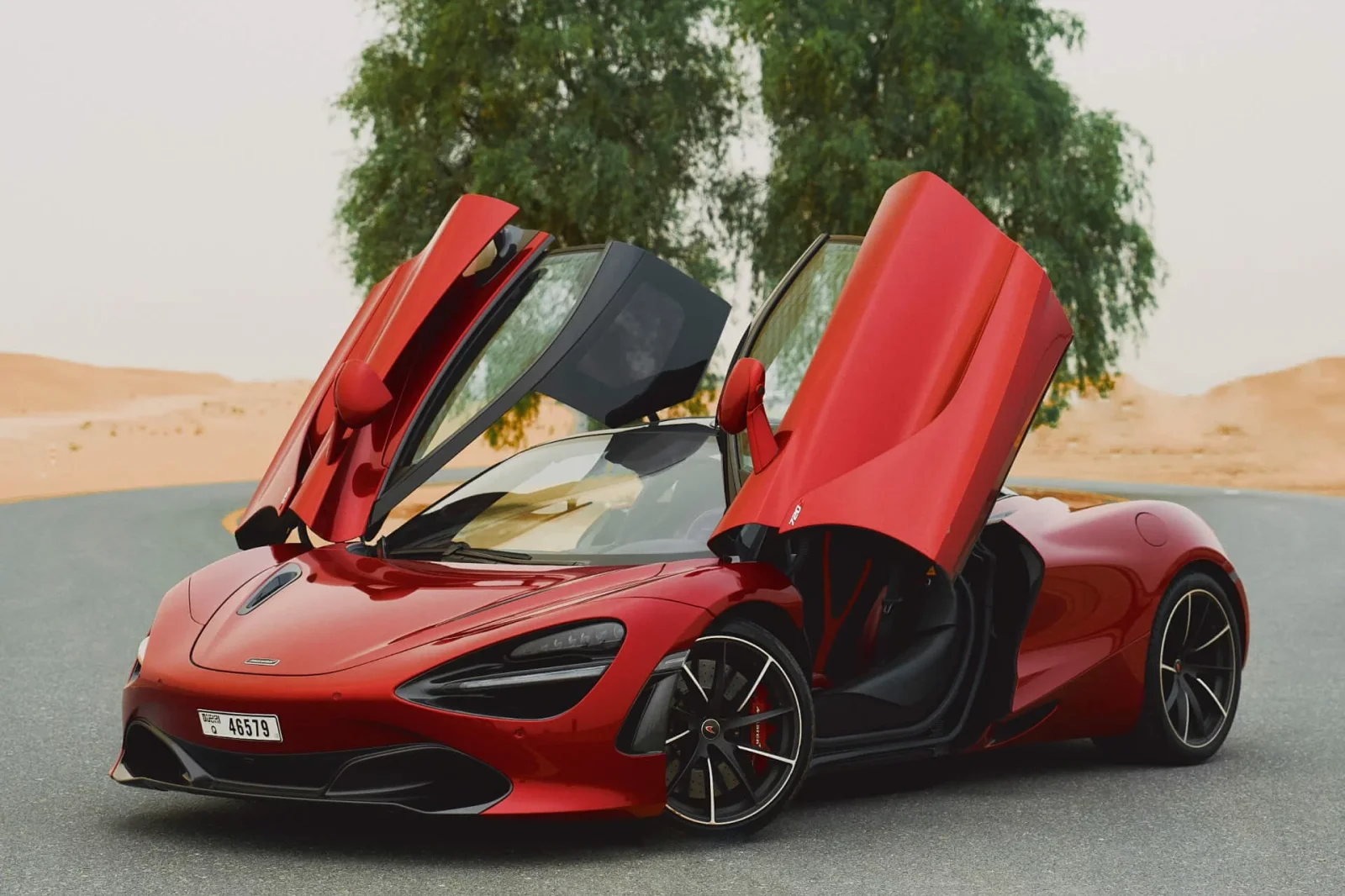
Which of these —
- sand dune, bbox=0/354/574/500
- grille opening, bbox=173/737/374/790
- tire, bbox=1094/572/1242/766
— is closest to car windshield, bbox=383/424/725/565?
grille opening, bbox=173/737/374/790

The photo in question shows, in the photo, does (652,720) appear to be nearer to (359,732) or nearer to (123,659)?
(359,732)

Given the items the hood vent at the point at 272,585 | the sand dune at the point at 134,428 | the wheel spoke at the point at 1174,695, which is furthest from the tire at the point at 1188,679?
the sand dune at the point at 134,428

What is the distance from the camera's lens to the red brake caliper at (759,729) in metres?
5.14

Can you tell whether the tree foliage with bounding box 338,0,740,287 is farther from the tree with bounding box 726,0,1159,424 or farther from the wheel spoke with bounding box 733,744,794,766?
the wheel spoke with bounding box 733,744,794,766

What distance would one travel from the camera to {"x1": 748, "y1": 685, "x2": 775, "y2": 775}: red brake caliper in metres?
5.14

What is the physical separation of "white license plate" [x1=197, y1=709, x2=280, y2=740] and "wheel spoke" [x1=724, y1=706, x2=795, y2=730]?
4.41 ft

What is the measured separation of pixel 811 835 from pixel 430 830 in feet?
3.92

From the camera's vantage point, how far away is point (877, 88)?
30.1 m

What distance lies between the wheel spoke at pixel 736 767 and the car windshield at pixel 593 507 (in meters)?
0.67

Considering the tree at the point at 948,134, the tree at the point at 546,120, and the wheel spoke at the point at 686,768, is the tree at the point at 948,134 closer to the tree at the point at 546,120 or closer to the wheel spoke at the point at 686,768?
the tree at the point at 546,120

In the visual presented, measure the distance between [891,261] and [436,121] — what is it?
1012 inches

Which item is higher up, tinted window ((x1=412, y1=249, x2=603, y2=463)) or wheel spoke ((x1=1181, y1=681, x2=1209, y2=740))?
tinted window ((x1=412, y1=249, x2=603, y2=463))

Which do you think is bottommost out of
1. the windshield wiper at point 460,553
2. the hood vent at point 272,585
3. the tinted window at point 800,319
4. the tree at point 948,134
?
the hood vent at point 272,585

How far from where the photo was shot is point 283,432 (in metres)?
79.2
